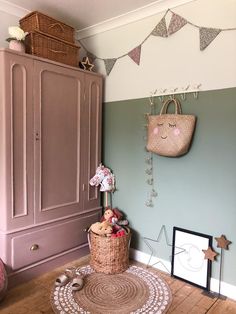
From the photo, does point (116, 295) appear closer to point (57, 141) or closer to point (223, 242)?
point (223, 242)

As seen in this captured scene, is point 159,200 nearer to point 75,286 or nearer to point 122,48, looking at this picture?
point 75,286

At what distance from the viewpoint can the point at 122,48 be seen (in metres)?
2.68

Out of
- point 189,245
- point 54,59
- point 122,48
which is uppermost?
point 122,48

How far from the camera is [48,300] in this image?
6.43ft

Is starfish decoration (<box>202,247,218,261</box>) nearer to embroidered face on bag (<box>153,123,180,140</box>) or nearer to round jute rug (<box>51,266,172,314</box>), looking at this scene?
round jute rug (<box>51,266,172,314</box>)

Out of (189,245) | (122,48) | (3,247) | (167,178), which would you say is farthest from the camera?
(122,48)

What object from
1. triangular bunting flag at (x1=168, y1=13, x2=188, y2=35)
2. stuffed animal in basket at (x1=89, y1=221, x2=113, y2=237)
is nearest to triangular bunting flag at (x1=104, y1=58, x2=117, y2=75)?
triangular bunting flag at (x1=168, y1=13, x2=188, y2=35)

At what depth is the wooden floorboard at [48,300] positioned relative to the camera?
1872 mm

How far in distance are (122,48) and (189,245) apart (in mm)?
1950

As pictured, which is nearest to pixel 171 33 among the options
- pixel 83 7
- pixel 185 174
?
pixel 83 7

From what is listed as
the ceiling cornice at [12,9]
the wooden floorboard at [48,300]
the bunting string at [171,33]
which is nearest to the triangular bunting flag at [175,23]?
the bunting string at [171,33]

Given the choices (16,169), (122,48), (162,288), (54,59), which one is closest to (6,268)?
(16,169)

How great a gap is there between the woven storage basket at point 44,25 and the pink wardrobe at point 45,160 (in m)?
0.29

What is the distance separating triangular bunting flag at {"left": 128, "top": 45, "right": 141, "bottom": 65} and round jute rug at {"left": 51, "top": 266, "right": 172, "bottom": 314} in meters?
1.96
